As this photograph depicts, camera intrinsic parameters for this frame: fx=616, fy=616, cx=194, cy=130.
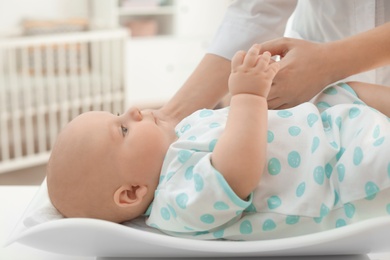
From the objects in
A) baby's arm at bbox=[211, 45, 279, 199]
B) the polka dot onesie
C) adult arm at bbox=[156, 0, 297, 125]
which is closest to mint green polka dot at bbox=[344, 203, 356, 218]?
the polka dot onesie

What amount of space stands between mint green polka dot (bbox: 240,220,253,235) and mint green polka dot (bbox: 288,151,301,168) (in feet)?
0.32

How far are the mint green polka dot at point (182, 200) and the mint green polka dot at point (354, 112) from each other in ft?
0.89

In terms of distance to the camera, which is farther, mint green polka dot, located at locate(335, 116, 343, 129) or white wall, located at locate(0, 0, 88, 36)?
white wall, located at locate(0, 0, 88, 36)

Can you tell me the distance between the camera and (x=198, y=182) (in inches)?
30.0

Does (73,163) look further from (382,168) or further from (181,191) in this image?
(382,168)

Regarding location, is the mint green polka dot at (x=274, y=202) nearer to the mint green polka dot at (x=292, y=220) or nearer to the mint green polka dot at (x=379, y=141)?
the mint green polka dot at (x=292, y=220)

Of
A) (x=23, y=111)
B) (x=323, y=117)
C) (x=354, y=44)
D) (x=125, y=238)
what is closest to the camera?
(x=125, y=238)

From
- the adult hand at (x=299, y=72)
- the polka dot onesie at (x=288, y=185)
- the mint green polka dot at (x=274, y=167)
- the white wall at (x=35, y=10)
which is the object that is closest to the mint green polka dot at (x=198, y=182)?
the polka dot onesie at (x=288, y=185)

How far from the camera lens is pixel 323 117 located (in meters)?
0.91

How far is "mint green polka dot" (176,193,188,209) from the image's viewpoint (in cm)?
77

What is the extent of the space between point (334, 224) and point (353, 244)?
84 mm

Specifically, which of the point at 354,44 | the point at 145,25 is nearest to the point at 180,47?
the point at 145,25

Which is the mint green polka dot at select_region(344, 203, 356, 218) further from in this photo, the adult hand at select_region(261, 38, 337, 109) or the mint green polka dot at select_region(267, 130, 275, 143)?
the adult hand at select_region(261, 38, 337, 109)

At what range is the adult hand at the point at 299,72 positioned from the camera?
40.7 inches
